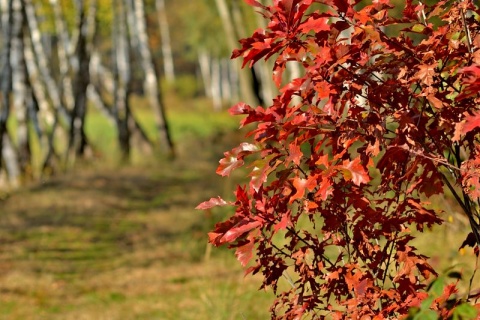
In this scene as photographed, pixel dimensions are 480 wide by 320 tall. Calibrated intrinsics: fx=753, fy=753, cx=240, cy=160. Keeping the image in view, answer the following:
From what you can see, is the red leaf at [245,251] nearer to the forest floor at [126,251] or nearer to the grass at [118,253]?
the grass at [118,253]

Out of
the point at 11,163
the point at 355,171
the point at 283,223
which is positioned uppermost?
the point at 355,171

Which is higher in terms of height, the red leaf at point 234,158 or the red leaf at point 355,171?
the red leaf at point 234,158

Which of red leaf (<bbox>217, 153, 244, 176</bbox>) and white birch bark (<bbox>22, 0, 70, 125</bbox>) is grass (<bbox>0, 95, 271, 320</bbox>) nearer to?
red leaf (<bbox>217, 153, 244, 176</bbox>)

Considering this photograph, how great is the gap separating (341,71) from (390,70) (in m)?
0.18

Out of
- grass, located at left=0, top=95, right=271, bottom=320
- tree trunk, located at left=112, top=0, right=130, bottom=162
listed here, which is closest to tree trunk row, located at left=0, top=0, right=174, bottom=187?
tree trunk, located at left=112, top=0, right=130, bottom=162

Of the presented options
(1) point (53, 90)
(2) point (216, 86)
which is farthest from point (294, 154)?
(2) point (216, 86)

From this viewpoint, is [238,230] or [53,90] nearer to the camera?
[238,230]

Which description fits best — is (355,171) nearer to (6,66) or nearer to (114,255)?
(114,255)

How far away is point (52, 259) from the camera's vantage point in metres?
8.12

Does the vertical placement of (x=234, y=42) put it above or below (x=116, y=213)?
above

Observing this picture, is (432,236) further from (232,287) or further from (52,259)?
(52,259)

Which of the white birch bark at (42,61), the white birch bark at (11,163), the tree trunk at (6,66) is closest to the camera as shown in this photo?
Answer: the tree trunk at (6,66)

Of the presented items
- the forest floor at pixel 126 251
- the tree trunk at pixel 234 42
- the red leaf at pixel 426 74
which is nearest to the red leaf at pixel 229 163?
the red leaf at pixel 426 74

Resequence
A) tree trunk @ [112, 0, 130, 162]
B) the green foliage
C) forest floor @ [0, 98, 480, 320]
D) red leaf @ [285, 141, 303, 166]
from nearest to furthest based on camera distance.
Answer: the green foliage → red leaf @ [285, 141, 303, 166] → forest floor @ [0, 98, 480, 320] → tree trunk @ [112, 0, 130, 162]
